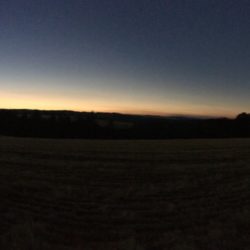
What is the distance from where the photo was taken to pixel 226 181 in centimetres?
1806

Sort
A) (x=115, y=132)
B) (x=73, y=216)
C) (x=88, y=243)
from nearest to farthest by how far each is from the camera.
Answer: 1. (x=88, y=243)
2. (x=73, y=216)
3. (x=115, y=132)

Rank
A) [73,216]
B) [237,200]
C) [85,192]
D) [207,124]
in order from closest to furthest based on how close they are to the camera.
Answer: [73,216], [237,200], [85,192], [207,124]

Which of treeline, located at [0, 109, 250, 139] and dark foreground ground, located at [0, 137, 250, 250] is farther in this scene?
treeline, located at [0, 109, 250, 139]

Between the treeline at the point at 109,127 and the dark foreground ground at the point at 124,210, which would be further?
the treeline at the point at 109,127

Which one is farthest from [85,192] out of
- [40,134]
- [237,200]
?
[40,134]

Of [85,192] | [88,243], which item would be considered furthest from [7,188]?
[88,243]

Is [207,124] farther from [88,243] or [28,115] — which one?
[88,243]

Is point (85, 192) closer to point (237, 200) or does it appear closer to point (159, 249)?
point (237, 200)

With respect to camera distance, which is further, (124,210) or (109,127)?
(109,127)

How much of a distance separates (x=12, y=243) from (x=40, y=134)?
237 ft

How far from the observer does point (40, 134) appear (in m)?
79.0

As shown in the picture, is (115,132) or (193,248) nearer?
(193,248)

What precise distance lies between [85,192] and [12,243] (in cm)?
681

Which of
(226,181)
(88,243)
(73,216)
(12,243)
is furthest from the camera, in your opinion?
(226,181)
